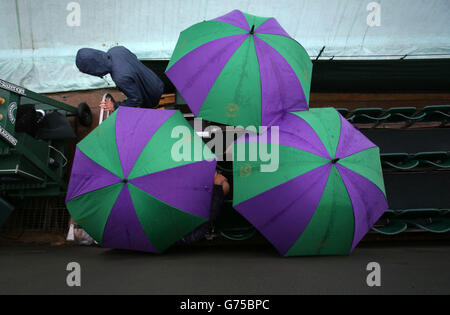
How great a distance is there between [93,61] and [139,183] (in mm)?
1792

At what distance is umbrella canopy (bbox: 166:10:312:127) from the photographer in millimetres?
3205

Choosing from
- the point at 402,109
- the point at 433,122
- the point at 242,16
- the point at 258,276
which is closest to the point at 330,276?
the point at 258,276

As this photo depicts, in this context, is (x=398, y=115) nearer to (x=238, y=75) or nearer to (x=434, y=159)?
(x=434, y=159)

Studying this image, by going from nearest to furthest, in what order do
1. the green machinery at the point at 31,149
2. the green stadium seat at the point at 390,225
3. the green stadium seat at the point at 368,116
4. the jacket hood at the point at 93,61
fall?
the green machinery at the point at 31,149 < the jacket hood at the point at 93,61 < the green stadium seat at the point at 390,225 < the green stadium seat at the point at 368,116

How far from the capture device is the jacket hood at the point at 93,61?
3.52 m

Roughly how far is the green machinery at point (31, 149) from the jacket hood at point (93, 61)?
71cm

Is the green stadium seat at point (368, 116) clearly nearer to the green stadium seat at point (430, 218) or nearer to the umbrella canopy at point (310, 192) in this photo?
→ the green stadium seat at point (430, 218)

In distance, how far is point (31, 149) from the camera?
12.2ft

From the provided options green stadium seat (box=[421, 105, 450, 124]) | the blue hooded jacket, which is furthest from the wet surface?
green stadium seat (box=[421, 105, 450, 124])

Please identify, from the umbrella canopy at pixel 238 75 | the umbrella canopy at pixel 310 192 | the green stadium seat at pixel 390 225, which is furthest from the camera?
the green stadium seat at pixel 390 225

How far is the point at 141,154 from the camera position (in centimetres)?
277

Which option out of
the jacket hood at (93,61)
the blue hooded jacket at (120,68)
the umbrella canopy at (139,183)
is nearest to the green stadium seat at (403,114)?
the umbrella canopy at (139,183)

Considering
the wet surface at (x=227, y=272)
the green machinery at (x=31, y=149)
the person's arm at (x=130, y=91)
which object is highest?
the person's arm at (x=130, y=91)

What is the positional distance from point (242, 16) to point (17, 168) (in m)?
3.22
